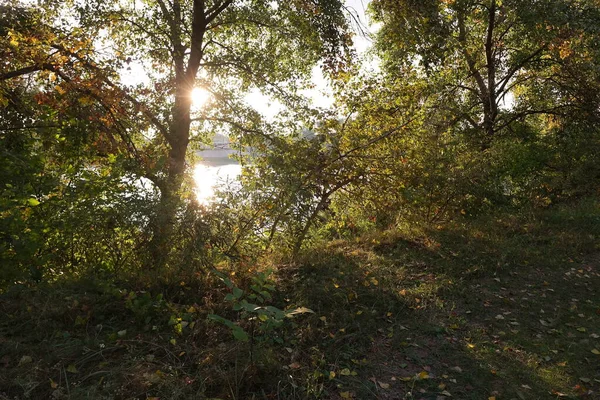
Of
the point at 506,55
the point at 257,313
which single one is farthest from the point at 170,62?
the point at 506,55

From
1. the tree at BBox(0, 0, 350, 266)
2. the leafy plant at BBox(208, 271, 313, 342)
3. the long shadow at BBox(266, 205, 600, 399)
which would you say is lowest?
the long shadow at BBox(266, 205, 600, 399)

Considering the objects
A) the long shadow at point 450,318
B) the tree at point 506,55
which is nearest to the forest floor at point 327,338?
the long shadow at point 450,318

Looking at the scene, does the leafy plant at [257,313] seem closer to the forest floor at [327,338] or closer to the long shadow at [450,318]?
the forest floor at [327,338]

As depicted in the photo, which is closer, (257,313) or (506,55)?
(257,313)

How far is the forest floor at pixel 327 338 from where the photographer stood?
3201mm

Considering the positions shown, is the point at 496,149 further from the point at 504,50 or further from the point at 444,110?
the point at 504,50

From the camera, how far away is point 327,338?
13.2ft

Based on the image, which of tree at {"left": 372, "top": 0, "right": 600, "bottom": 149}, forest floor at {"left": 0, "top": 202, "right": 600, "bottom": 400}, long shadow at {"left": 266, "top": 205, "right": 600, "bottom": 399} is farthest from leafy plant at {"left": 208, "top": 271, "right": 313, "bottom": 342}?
tree at {"left": 372, "top": 0, "right": 600, "bottom": 149}

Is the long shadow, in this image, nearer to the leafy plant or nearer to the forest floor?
the forest floor

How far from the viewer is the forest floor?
3.20 meters

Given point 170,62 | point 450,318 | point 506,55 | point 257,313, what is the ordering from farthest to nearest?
1. point 506,55
2. point 170,62
3. point 450,318
4. point 257,313

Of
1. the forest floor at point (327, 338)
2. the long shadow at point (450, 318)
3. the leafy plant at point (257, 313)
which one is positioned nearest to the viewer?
the leafy plant at point (257, 313)

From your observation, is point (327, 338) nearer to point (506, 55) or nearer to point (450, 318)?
point (450, 318)

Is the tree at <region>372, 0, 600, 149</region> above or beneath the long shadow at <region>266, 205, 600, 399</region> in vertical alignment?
above
